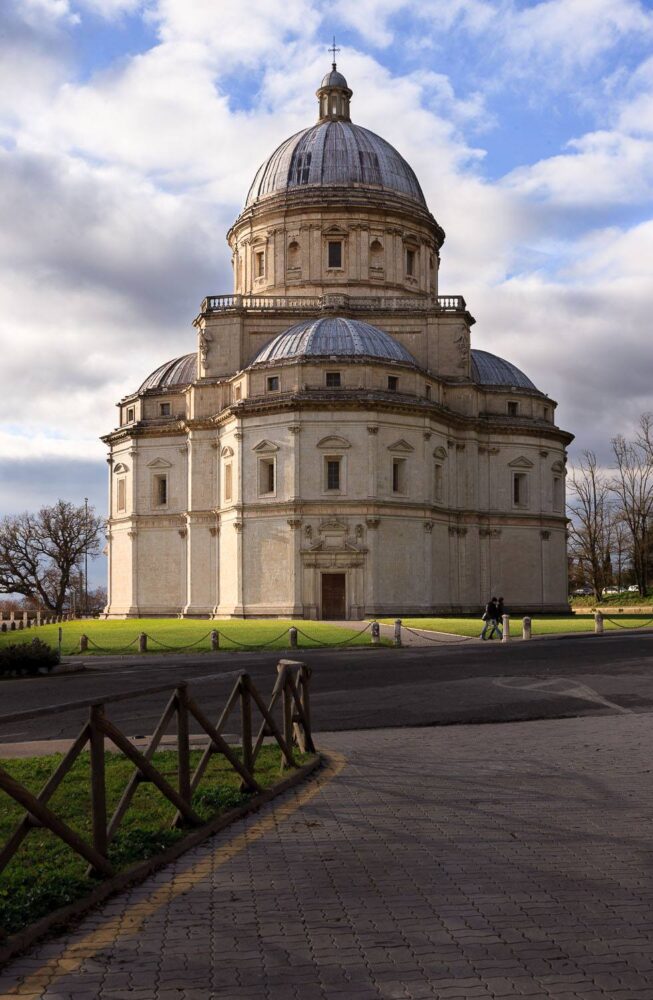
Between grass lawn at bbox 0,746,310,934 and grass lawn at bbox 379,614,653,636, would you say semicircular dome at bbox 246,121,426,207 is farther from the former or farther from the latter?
grass lawn at bbox 0,746,310,934

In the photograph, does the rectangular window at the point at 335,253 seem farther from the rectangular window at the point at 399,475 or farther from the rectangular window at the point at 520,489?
the rectangular window at the point at 520,489

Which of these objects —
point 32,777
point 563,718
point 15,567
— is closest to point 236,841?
point 32,777

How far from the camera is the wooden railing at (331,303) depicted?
61.1m

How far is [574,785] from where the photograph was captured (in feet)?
36.4

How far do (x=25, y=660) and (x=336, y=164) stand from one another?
46167 mm

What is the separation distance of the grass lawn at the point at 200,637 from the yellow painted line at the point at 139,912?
2588 centimetres

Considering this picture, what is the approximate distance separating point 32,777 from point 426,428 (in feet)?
156

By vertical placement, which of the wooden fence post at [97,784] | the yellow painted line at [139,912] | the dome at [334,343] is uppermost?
the dome at [334,343]

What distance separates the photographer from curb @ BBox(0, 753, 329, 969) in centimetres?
611

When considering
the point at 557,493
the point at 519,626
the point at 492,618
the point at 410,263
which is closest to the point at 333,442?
the point at 519,626

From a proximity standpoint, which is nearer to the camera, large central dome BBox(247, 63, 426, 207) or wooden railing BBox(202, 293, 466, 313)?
wooden railing BBox(202, 293, 466, 313)

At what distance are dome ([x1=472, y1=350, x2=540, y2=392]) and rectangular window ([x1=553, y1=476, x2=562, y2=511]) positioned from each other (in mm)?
5960

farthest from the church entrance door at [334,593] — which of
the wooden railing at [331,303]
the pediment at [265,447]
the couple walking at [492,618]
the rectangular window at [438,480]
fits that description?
the wooden railing at [331,303]

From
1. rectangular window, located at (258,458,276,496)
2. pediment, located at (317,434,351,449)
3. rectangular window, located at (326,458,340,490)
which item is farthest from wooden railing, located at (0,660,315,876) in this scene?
rectangular window, located at (258,458,276,496)
